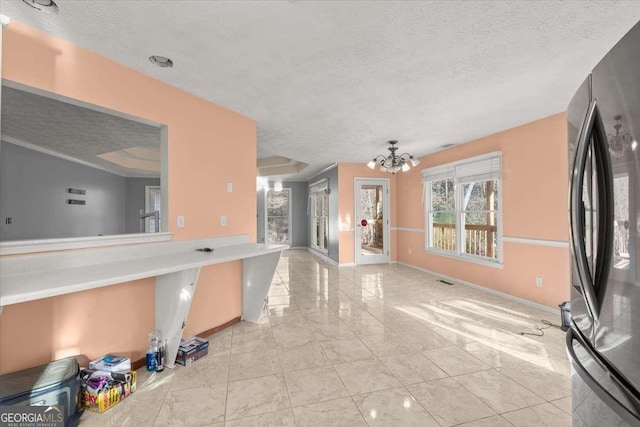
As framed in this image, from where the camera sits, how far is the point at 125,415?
1760 mm

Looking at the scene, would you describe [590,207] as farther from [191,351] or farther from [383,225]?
[383,225]

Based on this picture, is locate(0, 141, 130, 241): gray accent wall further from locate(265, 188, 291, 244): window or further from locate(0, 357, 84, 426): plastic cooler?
locate(265, 188, 291, 244): window

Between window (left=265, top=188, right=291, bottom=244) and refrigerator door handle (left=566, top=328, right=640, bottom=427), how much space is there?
8.77m

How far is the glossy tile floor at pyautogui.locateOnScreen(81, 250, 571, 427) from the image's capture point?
176cm

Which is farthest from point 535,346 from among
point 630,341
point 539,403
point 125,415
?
point 125,415

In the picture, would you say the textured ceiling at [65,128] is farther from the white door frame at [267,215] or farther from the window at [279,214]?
the window at [279,214]

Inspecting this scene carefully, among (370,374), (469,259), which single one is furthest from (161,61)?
(469,259)

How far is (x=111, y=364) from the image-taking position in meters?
1.96

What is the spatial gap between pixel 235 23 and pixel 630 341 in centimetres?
222

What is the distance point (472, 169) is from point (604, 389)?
4377mm

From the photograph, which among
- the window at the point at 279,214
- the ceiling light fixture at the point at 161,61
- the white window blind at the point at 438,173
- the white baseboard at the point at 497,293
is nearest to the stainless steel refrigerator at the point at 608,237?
the ceiling light fixture at the point at 161,61

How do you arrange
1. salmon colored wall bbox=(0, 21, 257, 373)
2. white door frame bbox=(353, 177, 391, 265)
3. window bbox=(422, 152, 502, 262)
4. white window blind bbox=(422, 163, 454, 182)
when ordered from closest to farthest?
salmon colored wall bbox=(0, 21, 257, 373), window bbox=(422, 152, 502, 262), white window blind bbox=(422, 163, 454, 182), white door frame bbox=(353, 177, 391, 265)

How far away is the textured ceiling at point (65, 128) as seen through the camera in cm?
283

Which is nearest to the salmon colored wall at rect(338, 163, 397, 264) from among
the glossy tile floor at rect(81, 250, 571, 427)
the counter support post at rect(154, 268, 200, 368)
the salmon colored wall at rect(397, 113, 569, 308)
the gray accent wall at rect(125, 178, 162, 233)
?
the salmon colored wall at rect(397, 113, 569, 308)
